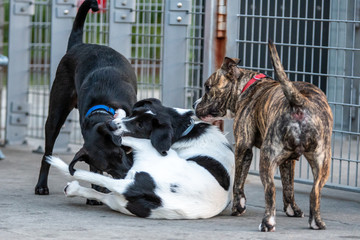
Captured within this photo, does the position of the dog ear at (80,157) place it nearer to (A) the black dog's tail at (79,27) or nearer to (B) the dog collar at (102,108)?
(B) the dog collar at (102,108)

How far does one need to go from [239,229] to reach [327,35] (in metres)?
2.39

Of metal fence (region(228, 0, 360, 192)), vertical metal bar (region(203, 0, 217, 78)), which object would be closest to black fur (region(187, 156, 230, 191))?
metal fence (region(228, 0, 360, 192))

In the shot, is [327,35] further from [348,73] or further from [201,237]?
[201,237]

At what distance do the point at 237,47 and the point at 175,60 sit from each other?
78cm

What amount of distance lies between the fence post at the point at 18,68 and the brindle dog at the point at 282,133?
12.7 ft

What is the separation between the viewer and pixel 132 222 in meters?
4.49

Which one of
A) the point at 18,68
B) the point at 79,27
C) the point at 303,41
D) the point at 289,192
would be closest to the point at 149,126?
the point at 289,192

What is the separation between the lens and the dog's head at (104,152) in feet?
15.7

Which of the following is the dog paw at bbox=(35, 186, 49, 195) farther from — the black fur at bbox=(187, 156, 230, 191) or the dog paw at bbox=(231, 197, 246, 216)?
the dog paw at bbox=(231, 197, 246, 216)

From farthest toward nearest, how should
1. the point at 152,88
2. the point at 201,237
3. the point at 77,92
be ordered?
the point at 152,88 < the point at 77,92 < the point at 201,237

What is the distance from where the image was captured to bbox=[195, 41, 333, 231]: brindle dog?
415cm

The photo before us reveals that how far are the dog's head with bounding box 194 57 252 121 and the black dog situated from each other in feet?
1.70

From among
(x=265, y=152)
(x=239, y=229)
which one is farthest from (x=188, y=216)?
(x=265, y=152)

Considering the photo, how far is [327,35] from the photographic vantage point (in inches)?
242
